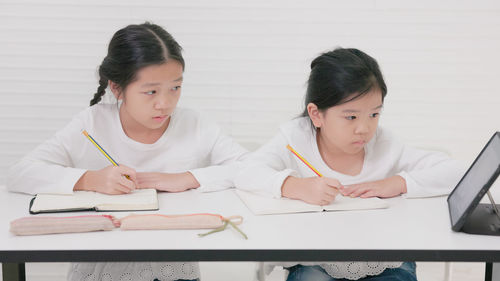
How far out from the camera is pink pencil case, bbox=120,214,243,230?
1460 mm

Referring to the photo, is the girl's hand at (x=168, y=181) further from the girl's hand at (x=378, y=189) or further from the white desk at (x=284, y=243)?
the girl's hand at (x=378, y=189)

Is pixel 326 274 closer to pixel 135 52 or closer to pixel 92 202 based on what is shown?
pixel 92 202

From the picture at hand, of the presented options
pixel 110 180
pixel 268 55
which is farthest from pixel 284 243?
pixel 268 55

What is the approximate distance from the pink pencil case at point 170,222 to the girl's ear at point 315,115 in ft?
1.90

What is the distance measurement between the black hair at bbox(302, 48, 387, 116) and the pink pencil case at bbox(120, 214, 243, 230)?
1.89 feet

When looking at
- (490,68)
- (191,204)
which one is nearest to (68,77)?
(191,204)

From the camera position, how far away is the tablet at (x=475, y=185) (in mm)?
1377

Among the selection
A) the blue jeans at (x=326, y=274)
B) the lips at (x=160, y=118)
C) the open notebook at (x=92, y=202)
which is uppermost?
the lips at (x=160, y=118)

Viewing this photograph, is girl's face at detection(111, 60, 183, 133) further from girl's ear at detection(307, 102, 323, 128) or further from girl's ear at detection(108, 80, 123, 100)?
girl's ear at detection(307, 102, 323, 128)

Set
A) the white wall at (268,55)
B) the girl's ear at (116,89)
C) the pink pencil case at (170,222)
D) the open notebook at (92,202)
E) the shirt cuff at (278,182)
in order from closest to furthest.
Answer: the pink pencil case at (170,222), the open notebook at (92,202), the shirt cuff at (278,182), the girl's ear at (116,89), the white wall at (268,55)

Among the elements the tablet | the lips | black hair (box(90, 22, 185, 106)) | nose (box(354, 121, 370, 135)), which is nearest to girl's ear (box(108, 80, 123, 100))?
black hair (box(90, 22, 185, 106))

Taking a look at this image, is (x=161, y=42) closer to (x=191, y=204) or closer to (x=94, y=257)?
(x=191, y=204)

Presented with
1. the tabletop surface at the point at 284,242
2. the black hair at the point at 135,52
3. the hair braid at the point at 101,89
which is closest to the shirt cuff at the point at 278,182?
the tabletop surface at the point at 284,242

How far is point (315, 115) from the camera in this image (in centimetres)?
194
